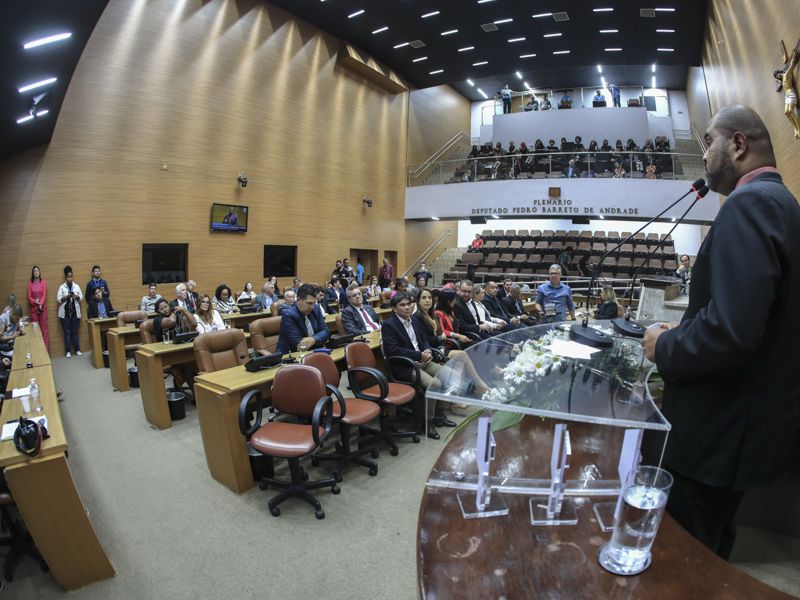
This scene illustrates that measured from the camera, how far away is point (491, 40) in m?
13.8

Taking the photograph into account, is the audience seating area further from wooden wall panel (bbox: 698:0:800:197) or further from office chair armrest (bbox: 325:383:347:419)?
office chair armrest (bbox: 325:383:347:419)

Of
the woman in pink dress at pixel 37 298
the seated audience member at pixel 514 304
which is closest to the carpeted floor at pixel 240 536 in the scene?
the seated audience member at pixel 514 304

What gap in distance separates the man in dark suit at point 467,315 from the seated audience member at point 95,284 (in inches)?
268

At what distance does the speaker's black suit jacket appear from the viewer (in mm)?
954

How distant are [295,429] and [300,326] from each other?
180cm

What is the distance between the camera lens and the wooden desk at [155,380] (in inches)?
179

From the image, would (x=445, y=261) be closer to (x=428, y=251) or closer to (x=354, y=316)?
(x=428, y=251)

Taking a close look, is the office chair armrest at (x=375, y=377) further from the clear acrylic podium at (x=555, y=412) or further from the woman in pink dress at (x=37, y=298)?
the woman in pink dress at (x=37, y=298)

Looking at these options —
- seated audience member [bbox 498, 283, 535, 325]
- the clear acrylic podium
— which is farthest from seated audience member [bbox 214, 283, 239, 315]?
the clear acrylic podium

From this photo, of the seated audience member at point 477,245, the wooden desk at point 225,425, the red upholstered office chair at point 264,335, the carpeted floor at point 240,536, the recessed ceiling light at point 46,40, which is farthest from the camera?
the seated audience member at point 477,245

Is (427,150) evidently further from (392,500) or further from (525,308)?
(392,500)

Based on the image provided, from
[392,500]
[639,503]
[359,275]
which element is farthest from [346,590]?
[359,275]

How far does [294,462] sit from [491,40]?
47.8ft

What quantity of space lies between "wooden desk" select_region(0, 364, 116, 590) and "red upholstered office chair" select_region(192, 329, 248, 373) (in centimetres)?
193
